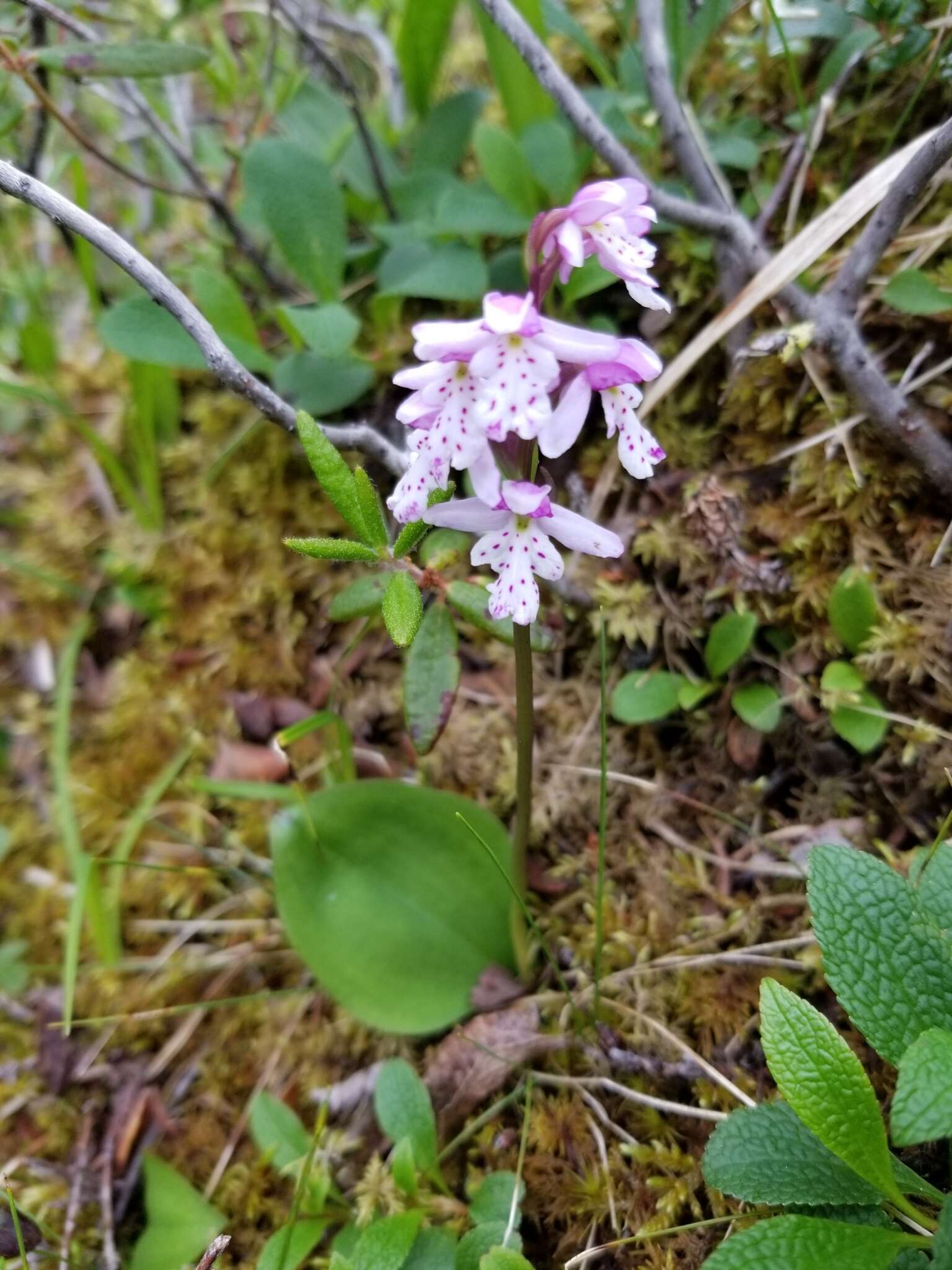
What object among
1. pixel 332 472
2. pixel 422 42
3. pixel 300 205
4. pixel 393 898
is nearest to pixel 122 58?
pixel 300 205

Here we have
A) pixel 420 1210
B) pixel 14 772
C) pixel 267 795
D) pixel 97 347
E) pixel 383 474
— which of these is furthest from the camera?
pixel 97 347

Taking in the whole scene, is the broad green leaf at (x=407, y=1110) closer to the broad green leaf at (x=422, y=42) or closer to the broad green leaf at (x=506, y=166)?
the broad green leaf at (x=506, y=166)

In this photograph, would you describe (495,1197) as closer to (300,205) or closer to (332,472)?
(332,472)

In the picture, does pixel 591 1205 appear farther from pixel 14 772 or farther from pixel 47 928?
pixel 14 772

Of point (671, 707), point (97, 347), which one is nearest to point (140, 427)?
point (97, 347)

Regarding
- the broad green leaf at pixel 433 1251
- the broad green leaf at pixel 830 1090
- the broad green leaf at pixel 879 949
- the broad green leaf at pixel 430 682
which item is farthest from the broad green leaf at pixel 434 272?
the broad green leaf at pixel 433 1251
